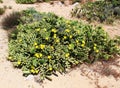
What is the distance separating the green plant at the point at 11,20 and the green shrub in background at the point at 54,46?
93 cm

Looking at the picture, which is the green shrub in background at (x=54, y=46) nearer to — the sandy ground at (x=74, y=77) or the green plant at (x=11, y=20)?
the sandy ground at (x=74, y=77)

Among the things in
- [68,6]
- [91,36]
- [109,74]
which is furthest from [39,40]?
[68,6]

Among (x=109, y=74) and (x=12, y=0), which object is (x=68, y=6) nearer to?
(x=12, y=0)

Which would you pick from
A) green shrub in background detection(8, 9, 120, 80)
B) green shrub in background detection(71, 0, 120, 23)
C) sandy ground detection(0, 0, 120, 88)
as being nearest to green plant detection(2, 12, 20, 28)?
→ green shrub in background detection(8, 9, 120, 80)

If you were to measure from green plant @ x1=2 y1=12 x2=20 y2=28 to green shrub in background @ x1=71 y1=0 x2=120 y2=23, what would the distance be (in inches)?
70.3

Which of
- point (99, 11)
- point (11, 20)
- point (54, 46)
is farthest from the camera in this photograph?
point (99, 11)

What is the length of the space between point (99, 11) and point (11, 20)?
8.63ft

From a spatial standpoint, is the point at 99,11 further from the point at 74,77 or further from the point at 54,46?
the point at 74,77

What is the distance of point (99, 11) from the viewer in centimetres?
961

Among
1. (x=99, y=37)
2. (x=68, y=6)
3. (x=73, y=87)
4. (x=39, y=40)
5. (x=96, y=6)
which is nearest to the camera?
(x=73, y=87)

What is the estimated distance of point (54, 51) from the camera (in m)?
6.96

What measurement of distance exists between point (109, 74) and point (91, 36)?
40.8 inches

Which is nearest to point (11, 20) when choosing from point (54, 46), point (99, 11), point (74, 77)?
point (54, 46)

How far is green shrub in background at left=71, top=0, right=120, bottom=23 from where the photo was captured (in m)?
9.41
